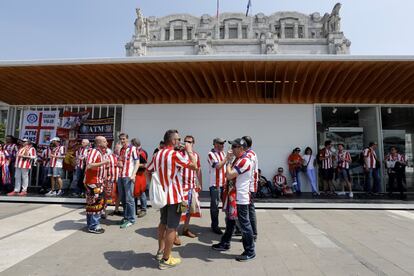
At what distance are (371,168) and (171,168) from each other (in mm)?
7802

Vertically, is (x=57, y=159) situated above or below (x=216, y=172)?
above

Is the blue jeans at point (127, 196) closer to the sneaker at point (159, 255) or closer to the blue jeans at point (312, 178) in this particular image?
the sneaker at point (159, 255)

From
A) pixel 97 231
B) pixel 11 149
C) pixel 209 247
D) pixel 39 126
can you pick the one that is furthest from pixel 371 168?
pixel 39 126

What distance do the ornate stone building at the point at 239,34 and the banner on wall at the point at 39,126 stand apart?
91.6 feet

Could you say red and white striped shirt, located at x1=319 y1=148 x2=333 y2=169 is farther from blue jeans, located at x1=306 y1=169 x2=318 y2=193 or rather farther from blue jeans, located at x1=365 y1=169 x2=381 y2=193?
blue jeans, located at x1=365 y1=169 x2=381 y2=193

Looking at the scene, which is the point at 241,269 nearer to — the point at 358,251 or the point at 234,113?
the point at 358,251

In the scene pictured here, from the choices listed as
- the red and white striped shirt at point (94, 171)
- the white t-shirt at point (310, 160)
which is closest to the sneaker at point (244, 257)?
the red and white striped shirt at point (94, 171)

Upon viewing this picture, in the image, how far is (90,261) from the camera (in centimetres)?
338

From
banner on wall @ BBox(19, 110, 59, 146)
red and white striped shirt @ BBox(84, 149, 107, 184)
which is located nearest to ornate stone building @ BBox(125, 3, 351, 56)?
banner on wall @ BBox(19, 110, 59, 146)

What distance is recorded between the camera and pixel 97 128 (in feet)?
31.8

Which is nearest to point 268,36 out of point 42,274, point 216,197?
point 216,197

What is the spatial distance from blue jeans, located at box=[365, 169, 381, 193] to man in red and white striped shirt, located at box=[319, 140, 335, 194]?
3.85 ft

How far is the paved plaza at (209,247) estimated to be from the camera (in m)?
3.18

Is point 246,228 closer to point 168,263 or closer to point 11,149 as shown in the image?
point 168,263
